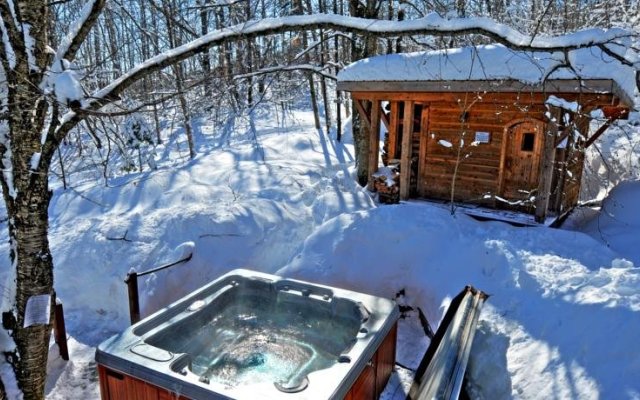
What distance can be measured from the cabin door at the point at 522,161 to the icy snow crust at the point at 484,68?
1.31m

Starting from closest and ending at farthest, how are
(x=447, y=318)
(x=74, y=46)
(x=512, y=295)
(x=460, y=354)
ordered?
(x=74, y=46) → (x=460, y=354) → (x=447, y=318) → (x=512, y=295)

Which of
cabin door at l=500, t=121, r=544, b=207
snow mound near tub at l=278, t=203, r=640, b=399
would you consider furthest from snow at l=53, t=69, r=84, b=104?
cabin door at l=500, t=121, r=544, b=207

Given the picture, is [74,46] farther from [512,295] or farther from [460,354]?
[512,295]

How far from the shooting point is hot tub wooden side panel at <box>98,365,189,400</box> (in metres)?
3.09

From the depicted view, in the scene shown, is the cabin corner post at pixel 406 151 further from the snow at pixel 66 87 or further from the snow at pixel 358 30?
the snow at pixel 66 87

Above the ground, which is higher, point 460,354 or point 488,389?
point 460,354

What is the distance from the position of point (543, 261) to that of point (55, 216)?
8565 millimetres

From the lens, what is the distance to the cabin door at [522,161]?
714 centimetres

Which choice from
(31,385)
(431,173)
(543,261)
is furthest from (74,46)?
(431,173)

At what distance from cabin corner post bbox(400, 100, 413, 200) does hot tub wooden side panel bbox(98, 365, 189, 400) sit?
5.80 m

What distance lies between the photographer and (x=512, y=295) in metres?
4.21

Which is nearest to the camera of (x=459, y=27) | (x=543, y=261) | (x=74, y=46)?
(x=459, y=27)

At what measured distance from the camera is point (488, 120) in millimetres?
7430

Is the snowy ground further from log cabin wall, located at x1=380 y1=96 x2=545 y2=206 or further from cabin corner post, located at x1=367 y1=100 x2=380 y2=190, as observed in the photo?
log cabin wall, located at x1=380 y1=96 x2=545 y2=206
